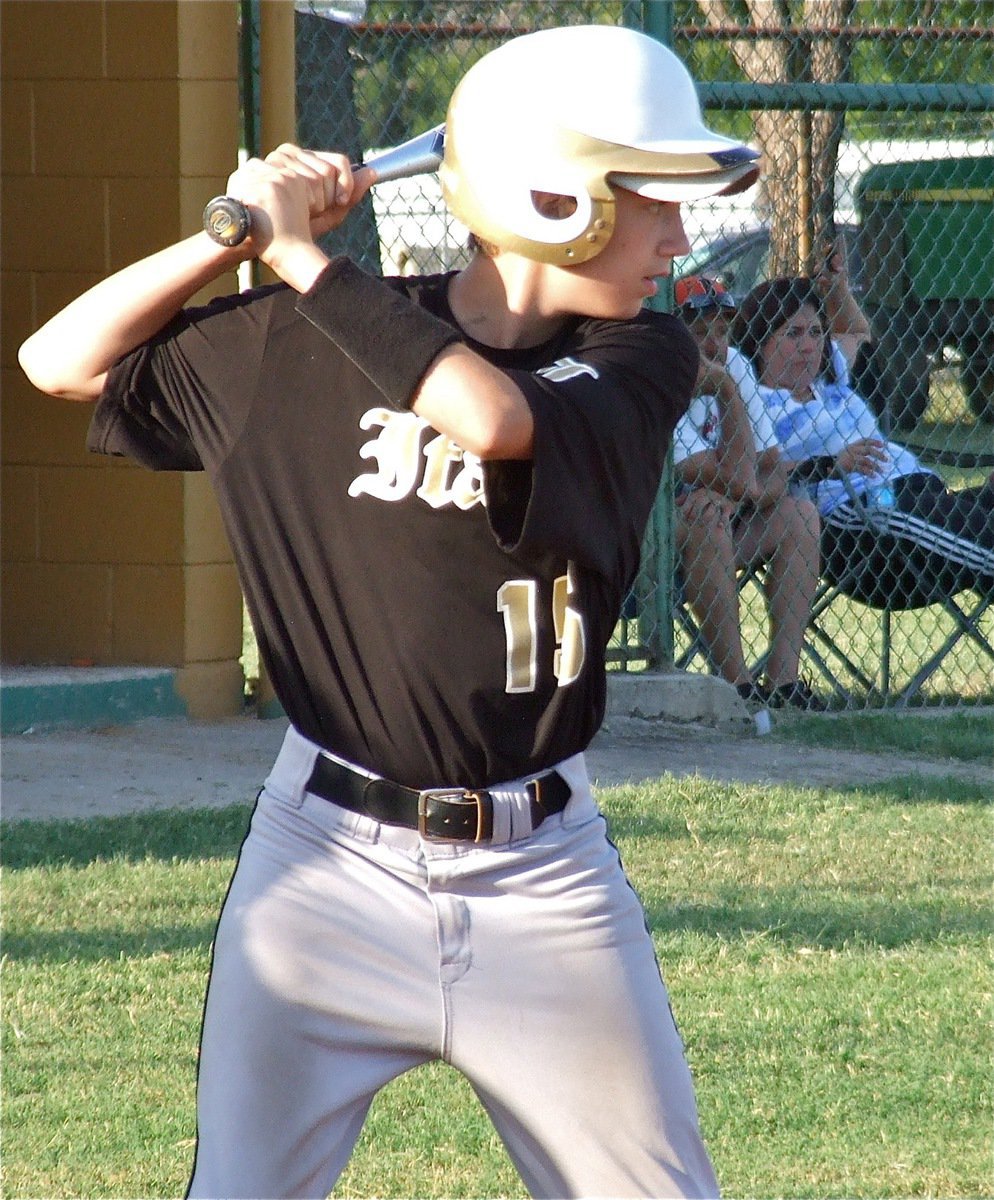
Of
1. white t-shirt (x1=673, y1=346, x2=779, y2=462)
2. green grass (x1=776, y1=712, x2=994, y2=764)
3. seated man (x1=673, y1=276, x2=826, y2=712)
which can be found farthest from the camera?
white t-shirt (x1=673, y1=346, x2=779, y2=462)

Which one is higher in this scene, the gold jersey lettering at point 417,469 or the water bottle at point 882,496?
the gold jersey lettering at point 417,469

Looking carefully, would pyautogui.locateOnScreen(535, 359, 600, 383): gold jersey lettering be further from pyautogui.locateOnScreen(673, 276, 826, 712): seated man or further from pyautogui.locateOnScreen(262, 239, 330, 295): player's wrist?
pyautogui.locateOnScreen(673, 276, 826, 712): seated man

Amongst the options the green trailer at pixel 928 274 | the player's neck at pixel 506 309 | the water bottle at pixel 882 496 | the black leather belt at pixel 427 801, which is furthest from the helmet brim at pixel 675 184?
the green trailer at pixel 928 274

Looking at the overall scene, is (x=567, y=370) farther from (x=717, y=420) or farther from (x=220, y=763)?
(x=717, y=420)

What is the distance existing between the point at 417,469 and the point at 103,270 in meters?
5.25

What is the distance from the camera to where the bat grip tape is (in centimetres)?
200

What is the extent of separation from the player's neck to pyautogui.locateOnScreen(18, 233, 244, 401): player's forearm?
0.31m

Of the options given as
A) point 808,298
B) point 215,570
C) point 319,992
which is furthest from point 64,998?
point 808,298

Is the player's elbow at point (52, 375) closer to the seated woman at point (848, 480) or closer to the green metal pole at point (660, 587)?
the green metal pole at point (660, 587)

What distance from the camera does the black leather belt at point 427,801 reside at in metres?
2.15

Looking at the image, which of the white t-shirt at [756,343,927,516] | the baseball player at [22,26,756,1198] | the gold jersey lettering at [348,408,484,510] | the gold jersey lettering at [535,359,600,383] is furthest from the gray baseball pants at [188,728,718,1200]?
the white t-shirt at [756,343,927,516]

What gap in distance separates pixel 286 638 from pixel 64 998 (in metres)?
2.19

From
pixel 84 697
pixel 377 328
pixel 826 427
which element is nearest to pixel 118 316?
pixel 377 328

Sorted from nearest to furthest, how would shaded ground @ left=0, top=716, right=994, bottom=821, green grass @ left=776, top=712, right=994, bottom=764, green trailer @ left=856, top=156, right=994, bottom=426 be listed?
1. shaded ground @ left=0, top=716, right=994, bottom=821
2. green grass @ left=776, top=712, right=994, bottom=764
3. green trailer @ left=856, top=156, right=994, bottom=426
